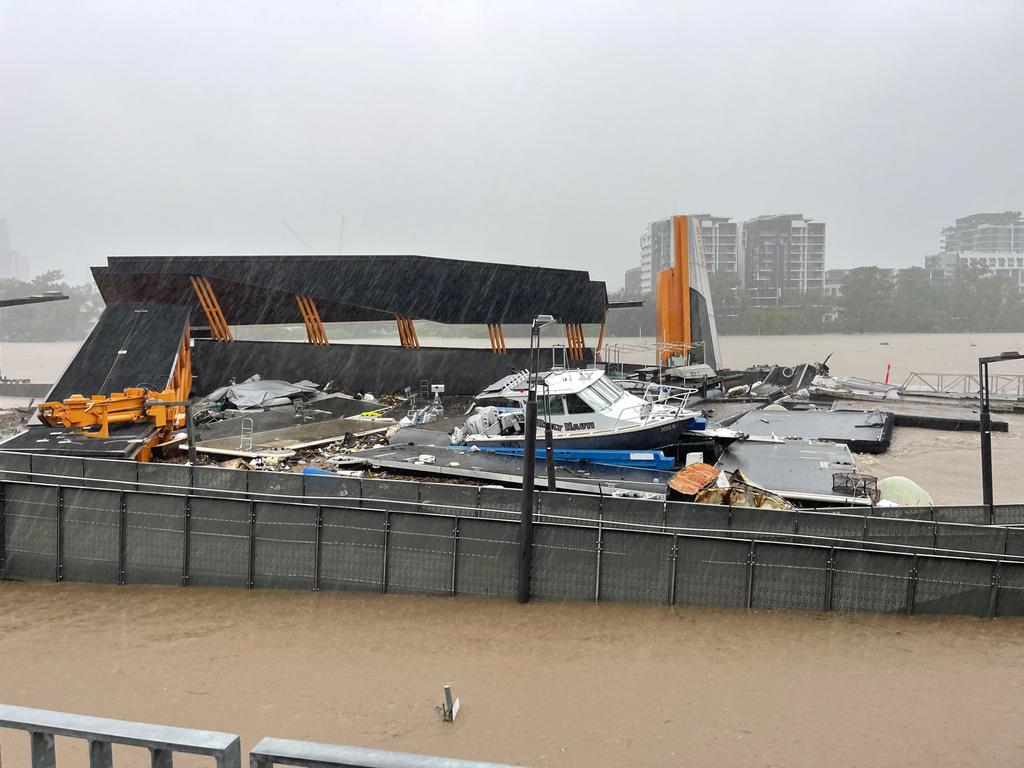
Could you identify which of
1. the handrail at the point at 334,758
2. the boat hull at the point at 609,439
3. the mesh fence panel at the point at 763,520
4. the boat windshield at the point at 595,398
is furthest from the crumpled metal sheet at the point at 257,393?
the handrail at the point at 334,758

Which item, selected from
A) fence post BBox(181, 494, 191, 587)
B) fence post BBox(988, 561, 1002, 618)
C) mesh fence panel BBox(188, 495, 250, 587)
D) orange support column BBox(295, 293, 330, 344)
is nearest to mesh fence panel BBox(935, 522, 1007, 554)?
fence post BBox(988, 561, 1002, 618)

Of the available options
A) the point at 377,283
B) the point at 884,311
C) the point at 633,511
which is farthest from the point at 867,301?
the point at 633,511

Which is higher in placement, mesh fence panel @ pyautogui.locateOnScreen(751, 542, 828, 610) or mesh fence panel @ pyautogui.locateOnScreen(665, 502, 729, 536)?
mesh fence panel @ pyautogui.locateOnScreen(665, 502, 729, 536)

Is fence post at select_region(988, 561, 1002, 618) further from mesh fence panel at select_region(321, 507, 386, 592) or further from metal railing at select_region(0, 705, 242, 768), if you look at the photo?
metal railing at select_region(0, 705, 242, 768)

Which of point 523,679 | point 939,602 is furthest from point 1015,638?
point 523,679

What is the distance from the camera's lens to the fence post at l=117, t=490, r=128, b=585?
1001cm

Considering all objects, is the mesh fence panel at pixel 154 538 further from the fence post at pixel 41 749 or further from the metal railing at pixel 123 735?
Result: the metal railing at pixel 123 735

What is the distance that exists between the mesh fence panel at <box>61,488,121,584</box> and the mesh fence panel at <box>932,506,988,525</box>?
1152 cm

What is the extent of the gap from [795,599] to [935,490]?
10925mm

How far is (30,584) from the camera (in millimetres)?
10242

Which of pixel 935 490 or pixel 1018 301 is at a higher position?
pixel 1018 301

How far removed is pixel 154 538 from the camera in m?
10.0

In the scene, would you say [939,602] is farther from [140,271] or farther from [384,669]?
[140,271]

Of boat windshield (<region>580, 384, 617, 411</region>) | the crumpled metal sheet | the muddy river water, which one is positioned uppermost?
boat windshield (<region>580, 384, 617, 411</region>)
